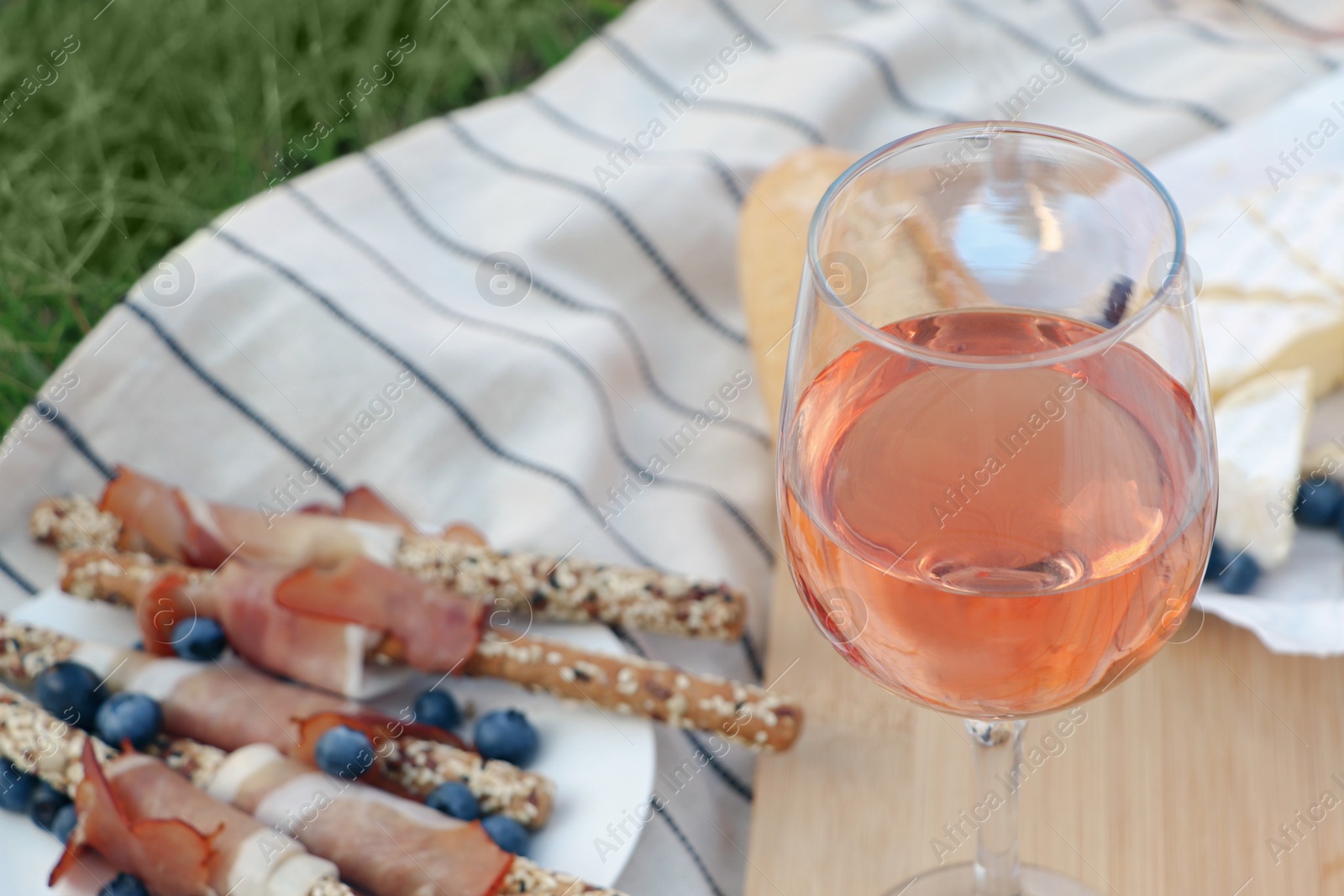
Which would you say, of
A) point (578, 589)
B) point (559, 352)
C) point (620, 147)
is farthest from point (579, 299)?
point (578, 589)

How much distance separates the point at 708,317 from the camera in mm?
1410

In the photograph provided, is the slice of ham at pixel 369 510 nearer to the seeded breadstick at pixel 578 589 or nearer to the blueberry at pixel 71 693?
the seeded breadstick at pixel 578 589

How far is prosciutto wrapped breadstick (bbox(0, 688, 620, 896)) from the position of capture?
2.70 feet

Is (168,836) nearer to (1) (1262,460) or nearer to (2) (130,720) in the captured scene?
(2) (130,720)

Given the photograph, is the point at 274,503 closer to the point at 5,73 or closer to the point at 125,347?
the point at 125,347

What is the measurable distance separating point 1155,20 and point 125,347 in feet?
4.30

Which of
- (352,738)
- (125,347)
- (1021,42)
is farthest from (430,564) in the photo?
(1021,42)

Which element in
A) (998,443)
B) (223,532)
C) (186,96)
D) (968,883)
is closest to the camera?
(998,443)

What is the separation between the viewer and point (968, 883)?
2.81 ft

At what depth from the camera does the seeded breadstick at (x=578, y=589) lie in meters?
1.01

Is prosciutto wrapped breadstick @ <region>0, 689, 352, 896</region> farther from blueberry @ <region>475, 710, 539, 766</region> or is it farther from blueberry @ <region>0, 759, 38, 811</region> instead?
blueberry @ <region>475, 710, 539, 766</region>

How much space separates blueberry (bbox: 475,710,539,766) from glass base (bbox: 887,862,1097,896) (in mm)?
276

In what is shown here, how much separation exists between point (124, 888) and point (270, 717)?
0.52 feet

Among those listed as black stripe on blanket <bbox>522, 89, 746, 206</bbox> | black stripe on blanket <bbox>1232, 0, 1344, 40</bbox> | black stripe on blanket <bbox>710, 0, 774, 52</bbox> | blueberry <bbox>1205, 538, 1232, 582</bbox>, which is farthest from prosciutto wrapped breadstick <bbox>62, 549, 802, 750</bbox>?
black stripe on blanket <bbox>1232, 0, 1344, 40</bbox>
